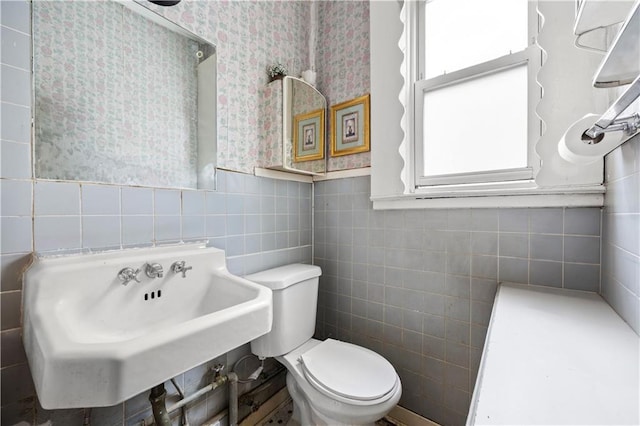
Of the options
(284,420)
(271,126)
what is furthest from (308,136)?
(284,420)

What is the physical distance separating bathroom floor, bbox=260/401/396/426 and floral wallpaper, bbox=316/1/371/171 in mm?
1385

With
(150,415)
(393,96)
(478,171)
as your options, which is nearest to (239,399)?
(150,415)

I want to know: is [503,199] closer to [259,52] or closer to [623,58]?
[623,58]

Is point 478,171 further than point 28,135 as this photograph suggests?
Yes

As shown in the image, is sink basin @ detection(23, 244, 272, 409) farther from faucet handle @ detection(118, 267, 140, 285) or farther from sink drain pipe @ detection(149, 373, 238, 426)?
sink drain pipe @ detection(149, 373, 238, 426)

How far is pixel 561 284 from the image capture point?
1.01 meters

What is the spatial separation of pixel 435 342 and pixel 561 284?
581 mm

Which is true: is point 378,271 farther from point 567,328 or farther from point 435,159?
point 567,328

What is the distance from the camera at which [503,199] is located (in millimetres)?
1101

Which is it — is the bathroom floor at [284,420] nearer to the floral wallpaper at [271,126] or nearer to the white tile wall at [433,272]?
the white tile wall at [433,272]

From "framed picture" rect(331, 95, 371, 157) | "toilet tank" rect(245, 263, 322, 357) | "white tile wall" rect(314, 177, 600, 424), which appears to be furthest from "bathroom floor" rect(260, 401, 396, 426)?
"framed picture" rect(331, 95, 371, 157)

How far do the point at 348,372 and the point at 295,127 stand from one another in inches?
48.9

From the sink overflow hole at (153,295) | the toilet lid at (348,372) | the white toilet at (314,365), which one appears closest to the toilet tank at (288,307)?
the white toilet at (314,365)

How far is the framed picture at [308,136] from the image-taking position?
148cm
